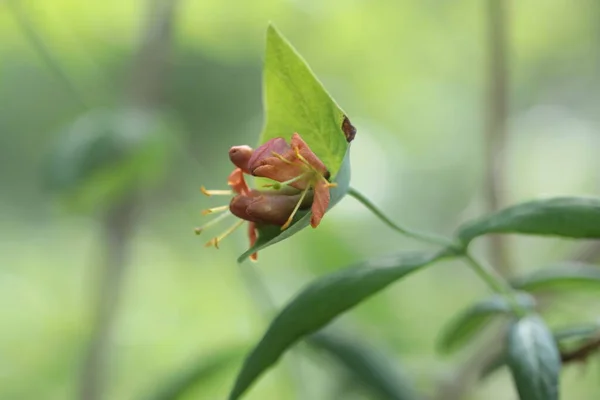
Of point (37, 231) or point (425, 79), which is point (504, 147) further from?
point (37, 231)

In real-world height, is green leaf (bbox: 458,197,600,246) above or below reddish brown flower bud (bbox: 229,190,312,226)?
below

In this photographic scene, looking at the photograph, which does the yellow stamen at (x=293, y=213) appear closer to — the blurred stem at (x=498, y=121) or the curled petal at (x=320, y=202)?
the curled petal at (x=320, y=202)

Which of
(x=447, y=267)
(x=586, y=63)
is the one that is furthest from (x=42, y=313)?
(x=586, y=63)

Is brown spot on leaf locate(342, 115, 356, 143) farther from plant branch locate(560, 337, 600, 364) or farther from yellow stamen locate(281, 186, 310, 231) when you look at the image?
plant branch locate(560, 337, 600, 364)

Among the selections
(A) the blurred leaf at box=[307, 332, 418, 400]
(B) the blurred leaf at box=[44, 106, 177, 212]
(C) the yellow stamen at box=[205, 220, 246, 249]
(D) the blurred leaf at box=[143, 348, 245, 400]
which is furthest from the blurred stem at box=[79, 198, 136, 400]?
(C) the yellow stamen at box=[205, 220, 246, 249]

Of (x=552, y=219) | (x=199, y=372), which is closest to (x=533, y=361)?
(x=552, y=219)

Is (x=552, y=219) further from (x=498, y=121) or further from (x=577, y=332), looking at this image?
(x=498, y=121)

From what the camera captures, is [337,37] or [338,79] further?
[338,79]
